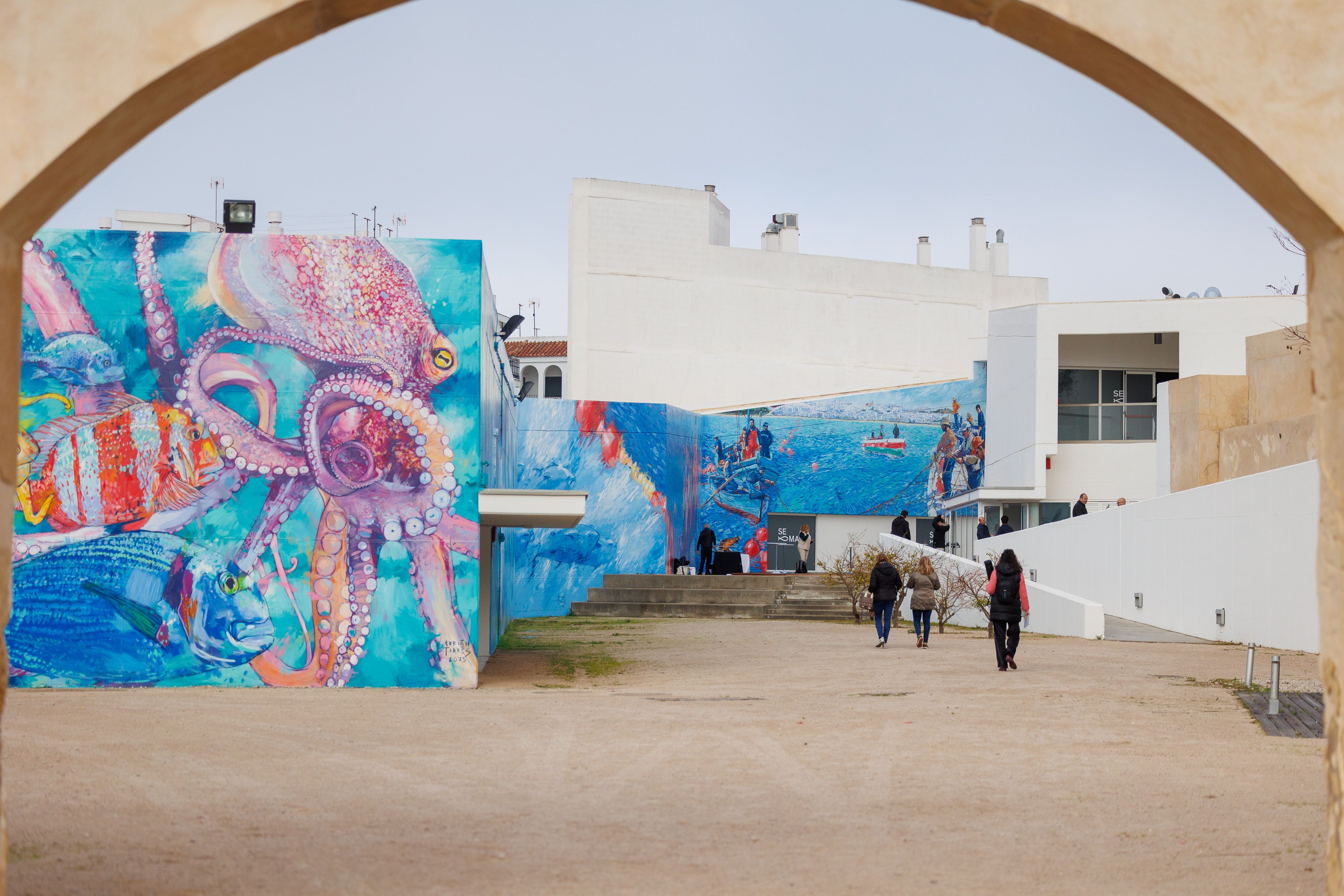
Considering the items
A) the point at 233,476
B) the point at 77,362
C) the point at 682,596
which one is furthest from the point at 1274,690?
the point at 682,596

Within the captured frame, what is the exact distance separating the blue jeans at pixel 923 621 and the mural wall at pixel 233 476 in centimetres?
783

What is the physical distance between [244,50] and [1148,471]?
33.0m

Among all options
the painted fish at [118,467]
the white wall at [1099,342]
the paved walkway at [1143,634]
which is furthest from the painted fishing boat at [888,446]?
the painted fish at [118,467]

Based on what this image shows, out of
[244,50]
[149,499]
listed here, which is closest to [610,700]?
[149,499]

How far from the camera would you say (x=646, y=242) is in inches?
1629

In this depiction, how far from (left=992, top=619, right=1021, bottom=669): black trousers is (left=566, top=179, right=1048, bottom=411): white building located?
23.6m

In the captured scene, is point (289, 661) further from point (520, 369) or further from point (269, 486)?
point (520, 369)

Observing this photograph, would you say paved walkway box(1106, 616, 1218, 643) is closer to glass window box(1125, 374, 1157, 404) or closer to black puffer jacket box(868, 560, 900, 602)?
black puffer jacket box(868, 560, 900, 602)

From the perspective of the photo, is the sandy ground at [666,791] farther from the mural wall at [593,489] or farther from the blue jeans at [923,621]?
the mural wall at [593,489]

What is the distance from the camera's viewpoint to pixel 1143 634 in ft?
70.5

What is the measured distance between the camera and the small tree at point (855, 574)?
2725cm

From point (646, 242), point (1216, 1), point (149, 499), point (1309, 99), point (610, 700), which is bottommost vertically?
point (610, 700)

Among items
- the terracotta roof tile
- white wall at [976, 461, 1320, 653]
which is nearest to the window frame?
white wall at [976, 461, 1320, 653]

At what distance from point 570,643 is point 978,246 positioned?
3119cm
